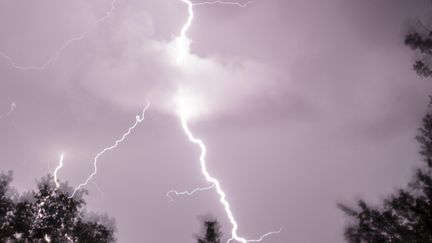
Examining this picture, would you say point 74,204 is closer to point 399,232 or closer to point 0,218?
point 0,218

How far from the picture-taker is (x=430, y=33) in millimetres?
14367

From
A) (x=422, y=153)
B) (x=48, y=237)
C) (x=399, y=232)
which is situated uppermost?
(x=48, y=237)

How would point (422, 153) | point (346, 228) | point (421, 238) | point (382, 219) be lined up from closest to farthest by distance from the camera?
1. point (421, 238)
2. point (422, 153)
3. point (382, 219)
4. point (346, 228)

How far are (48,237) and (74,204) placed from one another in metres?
2.94

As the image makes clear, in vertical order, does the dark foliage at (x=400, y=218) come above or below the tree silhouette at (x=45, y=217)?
below

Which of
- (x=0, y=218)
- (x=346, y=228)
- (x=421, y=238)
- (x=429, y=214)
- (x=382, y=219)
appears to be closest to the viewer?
(x=429, y=214)

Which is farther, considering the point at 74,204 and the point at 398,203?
the point at 74,204

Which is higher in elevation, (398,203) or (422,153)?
(422,153)

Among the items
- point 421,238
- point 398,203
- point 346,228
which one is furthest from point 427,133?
point 346,228

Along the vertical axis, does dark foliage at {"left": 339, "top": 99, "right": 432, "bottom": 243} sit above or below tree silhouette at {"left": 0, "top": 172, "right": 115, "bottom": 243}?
below

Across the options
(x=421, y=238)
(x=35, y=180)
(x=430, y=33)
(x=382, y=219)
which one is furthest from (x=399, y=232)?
(x=35, y=180)

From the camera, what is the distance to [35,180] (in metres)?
30.6

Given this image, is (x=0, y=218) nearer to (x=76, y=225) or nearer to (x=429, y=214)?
(x=76, y=225)

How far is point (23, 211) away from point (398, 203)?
2473 cm
